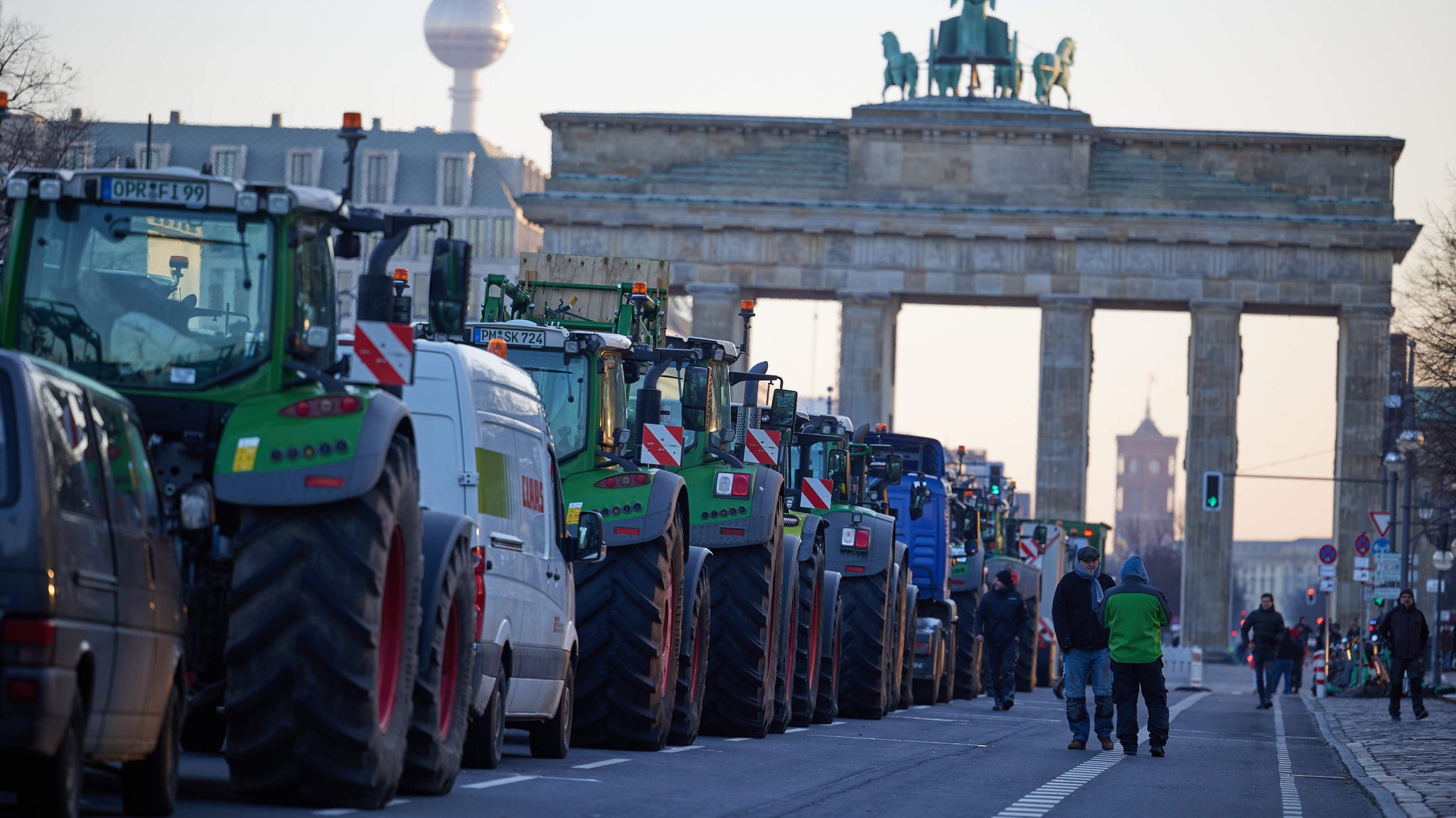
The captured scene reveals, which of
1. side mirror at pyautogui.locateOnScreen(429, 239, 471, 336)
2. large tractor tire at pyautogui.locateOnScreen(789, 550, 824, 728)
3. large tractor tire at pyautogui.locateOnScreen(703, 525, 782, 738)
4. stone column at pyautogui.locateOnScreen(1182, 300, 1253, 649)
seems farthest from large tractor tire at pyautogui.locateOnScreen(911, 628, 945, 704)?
stone column at pyautogui.locateOnScreen(1182, 300, 1253, 649)

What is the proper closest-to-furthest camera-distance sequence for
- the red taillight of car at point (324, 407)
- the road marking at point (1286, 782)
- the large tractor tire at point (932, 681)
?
the red taillight of car at point (324, 407)
the road marking at point (1286, 782)
the large tractor tire at point (932, 681)

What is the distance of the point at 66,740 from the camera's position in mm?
8523

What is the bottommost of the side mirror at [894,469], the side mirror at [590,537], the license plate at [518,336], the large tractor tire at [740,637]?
the large tractor tire at [740,637]

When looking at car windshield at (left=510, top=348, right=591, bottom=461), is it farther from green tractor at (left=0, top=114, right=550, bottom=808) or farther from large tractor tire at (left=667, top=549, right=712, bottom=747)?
green tractor at (left=0, top=114, right=550, bottom=808)

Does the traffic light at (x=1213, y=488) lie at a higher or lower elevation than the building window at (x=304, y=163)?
lower

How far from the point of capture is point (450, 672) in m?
12.5

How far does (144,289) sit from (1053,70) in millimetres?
72138

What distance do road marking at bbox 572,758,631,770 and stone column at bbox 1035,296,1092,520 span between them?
64109 millimetres

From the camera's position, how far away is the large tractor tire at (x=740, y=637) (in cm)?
1948

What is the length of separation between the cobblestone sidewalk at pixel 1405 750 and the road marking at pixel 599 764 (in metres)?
4.55

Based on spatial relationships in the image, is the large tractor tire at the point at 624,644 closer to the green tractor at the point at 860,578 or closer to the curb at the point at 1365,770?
the curb at the point at 1365,770

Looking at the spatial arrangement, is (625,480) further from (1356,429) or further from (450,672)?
(1356,429)

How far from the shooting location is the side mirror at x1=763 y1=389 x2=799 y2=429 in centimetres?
2483

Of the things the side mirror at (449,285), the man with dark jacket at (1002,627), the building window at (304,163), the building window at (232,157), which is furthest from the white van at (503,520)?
the building window at (304,163)
